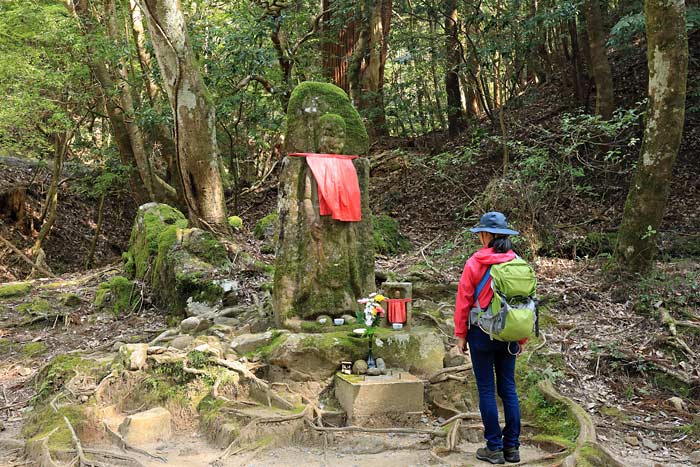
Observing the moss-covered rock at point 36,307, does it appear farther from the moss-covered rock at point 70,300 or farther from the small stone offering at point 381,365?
the small stone offering at point 381,365

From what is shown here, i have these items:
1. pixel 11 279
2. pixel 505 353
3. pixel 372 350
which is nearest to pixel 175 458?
pixel 372 350

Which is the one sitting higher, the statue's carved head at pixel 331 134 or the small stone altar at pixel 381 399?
the statue's carved head at pixel 331 134

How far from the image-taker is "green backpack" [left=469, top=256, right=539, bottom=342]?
3842 millimetres

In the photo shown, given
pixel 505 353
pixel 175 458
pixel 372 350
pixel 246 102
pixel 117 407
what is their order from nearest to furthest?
pixel 505 353, pixel 175 458, pixel 117 407, pixel 372 350, pixel 246 102

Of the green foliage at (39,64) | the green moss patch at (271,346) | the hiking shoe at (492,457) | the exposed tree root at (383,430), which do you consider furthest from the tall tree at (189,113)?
the hiking shoe at (492,457)

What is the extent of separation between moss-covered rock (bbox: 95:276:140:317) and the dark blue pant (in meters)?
6.89

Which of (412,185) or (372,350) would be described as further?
(412,185)

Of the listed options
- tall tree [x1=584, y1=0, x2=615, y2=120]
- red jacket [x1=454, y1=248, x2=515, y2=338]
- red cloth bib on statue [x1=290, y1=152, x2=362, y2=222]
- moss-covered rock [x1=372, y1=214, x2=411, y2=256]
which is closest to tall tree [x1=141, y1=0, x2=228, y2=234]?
moss-covered rock [x1=372, y1=214, x2=411, y2=256]

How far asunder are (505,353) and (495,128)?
1243cm

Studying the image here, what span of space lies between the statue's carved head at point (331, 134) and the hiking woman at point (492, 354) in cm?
267

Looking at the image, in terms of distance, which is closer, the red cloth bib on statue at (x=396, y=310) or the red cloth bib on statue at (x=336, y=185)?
the red cloth bib on statue at (x=396, y=310)

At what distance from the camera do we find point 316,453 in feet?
15.5

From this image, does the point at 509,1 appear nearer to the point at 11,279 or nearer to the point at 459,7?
the point at 459,7

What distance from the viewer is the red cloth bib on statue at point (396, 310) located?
6.11m
